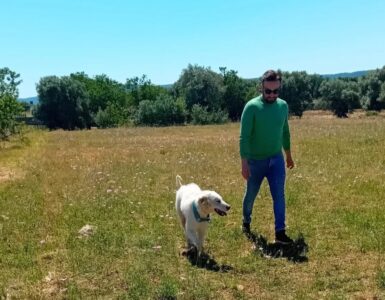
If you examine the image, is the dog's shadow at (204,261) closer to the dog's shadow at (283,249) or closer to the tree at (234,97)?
the dog's shadow at (283,249)

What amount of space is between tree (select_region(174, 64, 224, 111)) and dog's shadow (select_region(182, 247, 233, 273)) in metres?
70.6

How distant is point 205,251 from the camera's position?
7777 millimetres

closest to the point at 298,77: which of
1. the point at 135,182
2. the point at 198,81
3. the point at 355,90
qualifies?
the point at 355,90

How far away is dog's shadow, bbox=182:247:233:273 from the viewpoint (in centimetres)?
699

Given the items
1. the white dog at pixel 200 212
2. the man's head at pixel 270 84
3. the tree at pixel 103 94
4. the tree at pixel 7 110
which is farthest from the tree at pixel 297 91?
the white dog at pixel 200 212

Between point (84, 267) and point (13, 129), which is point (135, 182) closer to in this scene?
point (84, 267)

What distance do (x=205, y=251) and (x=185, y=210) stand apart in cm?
72

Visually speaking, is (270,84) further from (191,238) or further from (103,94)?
(103,94)

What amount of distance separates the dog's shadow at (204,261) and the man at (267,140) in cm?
131

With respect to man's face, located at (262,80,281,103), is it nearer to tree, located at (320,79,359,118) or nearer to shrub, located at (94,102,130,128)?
shrub, located at (94,102,130,128)

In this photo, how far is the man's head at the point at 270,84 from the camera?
25.1 ft

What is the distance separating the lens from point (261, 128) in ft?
26.1

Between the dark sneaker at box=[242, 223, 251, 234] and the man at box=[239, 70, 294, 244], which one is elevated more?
Result: the man at box=[239, 70, 294, 244]

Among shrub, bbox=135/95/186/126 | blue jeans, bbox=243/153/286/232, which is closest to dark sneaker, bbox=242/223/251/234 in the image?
blue jeans, bbox=243/153/286/232
